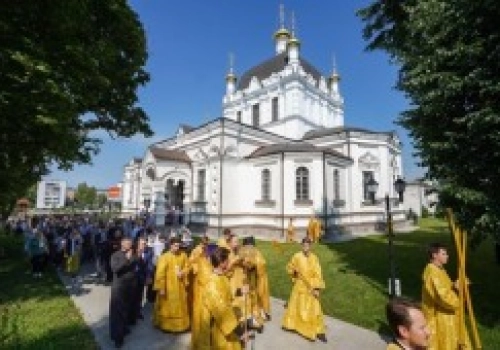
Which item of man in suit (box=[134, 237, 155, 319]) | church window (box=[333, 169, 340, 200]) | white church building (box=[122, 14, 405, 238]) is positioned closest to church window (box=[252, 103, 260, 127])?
white church building (box=[122, 14, 405, 238])

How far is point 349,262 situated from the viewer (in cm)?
1576

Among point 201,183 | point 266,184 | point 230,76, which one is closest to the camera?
point 266,184

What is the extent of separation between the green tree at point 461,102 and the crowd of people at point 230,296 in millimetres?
1738

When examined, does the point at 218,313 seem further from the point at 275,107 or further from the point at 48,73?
the point at 275,107

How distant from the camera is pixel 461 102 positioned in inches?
317

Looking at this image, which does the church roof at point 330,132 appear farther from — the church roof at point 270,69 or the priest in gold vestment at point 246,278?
the priest in gold vestment at point 246,278

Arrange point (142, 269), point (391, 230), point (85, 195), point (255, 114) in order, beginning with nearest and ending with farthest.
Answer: point (142, 269)
point (391, 230)
point (255, 114)
point (85, 195)

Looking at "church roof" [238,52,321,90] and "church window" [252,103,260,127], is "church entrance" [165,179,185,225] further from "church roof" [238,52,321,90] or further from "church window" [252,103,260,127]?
"church roof" [238,52,321,90]

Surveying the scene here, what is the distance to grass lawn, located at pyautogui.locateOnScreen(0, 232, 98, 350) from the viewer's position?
6977 millimetres

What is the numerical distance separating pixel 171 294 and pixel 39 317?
340 centimetres

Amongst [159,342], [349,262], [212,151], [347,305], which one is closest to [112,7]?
[159,342]

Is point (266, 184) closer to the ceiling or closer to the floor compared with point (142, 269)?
closer to the ceiling

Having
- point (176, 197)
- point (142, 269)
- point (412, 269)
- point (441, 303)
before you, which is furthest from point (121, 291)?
point (176, 197)

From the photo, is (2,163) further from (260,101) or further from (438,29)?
(260,101)
